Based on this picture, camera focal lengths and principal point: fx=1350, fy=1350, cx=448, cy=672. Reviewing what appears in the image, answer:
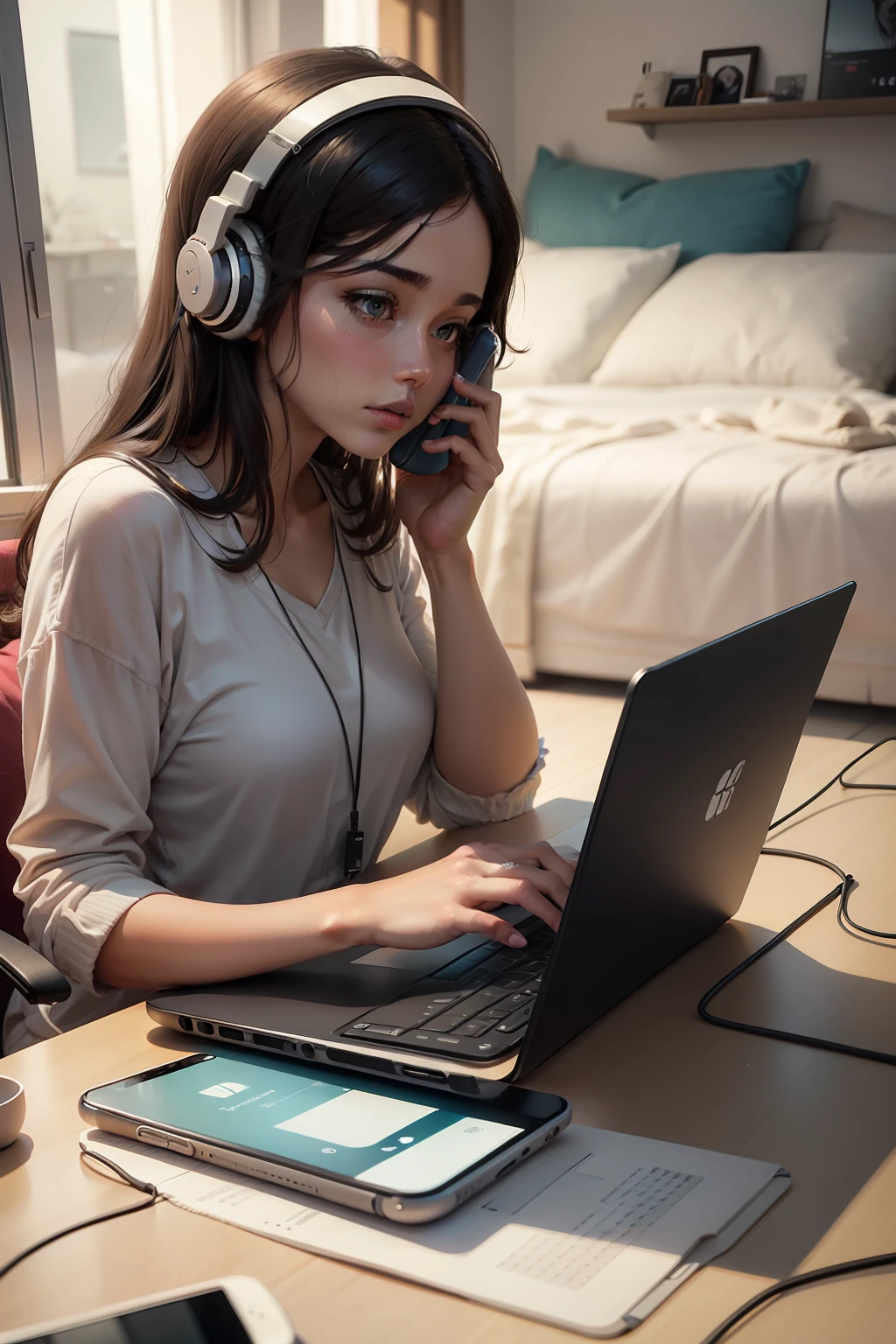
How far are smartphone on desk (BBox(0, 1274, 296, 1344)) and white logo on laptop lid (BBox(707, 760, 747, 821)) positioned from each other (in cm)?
40

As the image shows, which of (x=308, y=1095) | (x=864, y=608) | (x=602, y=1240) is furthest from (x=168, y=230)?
(x=864, y=608)

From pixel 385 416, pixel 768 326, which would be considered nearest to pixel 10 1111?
pixel 385 416

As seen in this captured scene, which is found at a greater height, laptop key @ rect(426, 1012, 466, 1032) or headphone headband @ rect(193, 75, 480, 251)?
A: headphone headband @ rect(193, 75, 480, 251)

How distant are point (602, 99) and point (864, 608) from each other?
2798 mm

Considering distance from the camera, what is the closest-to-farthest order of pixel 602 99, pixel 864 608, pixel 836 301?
1. pixel 864 608
2. pixel 836 301
3. pixel 602 99

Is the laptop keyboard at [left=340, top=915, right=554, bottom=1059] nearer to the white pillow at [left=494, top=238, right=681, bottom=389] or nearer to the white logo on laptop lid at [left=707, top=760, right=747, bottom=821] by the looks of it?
the white logo on laptop lid at [left=707, top=760, right=747, bottom=821]

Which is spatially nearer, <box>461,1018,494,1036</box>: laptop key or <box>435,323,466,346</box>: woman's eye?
<box>461,1018,494,1036</box>: laptop key

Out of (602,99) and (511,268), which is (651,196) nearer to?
(602,99)

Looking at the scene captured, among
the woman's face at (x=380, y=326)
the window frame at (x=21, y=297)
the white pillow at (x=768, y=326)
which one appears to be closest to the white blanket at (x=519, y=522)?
the white pillow at (x=768, y=326)

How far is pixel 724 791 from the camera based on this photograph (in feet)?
2.71

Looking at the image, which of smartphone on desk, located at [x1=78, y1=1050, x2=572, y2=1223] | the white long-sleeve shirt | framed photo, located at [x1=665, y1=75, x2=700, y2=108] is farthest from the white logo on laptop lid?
framed photo, located at [x1=665, y1=75, x2=700, y2=108]

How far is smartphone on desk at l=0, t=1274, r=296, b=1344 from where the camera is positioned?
1.63ft

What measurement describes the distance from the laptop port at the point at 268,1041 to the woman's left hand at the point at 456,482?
650 millimetres

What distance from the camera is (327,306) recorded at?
102cm
